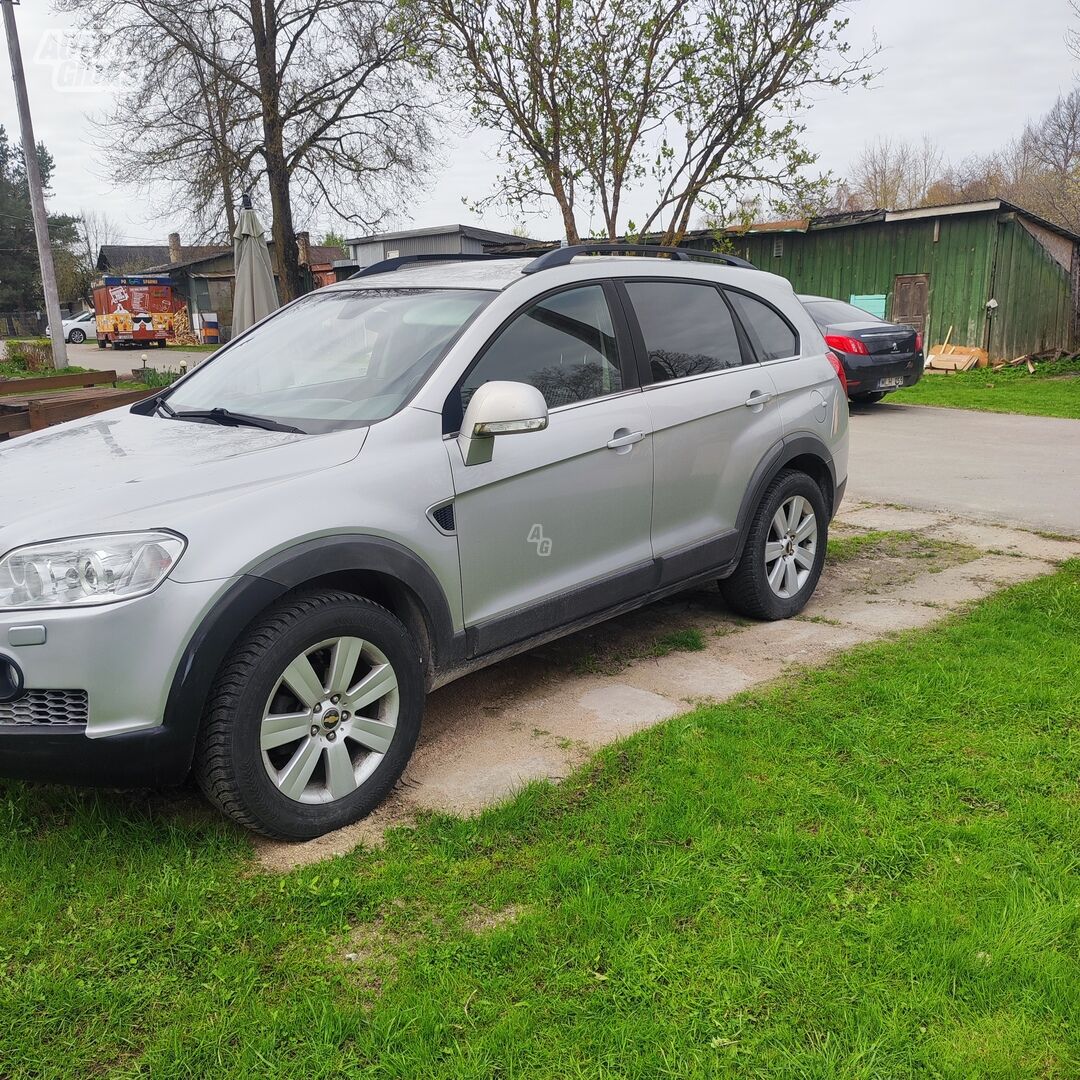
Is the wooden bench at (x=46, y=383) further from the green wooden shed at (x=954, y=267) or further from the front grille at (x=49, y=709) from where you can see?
the green wooden shed at (x=954, y=267)

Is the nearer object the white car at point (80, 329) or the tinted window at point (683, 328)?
the tinted window at point (683, 328)

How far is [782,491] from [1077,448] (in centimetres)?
724

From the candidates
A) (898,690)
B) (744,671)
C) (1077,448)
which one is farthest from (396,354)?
(1077,448)

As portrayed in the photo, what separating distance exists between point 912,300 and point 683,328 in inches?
709

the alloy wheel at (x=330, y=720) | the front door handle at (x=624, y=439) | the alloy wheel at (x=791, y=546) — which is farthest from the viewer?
the alloy wheel at (x=791, y=546)

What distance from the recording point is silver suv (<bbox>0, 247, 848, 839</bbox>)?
8.72ft

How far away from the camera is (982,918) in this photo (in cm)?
256

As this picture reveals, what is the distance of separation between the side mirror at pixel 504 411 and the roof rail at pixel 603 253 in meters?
0.82

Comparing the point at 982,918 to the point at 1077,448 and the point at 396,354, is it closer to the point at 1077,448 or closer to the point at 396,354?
the point at 396,354

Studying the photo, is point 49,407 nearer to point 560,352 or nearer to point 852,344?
point 560,352

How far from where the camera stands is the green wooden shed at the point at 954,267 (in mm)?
19375

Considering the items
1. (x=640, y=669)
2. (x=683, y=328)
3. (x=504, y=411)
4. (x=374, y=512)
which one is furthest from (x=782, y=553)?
(x=374, y=512)

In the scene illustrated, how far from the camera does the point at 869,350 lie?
13.8 metres

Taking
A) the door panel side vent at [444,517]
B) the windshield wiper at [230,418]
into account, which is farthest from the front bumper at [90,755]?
the windshield wiper at [230,418]
